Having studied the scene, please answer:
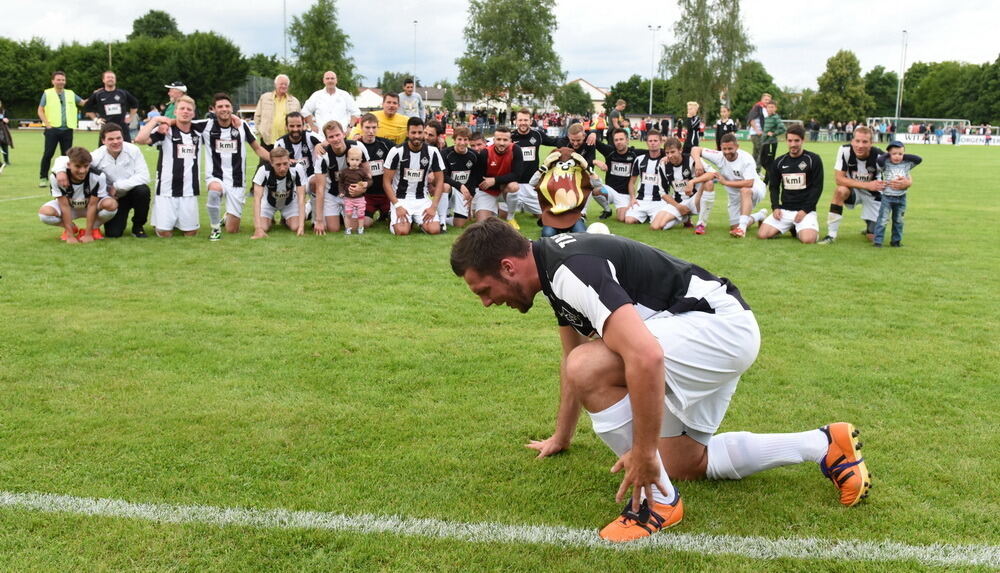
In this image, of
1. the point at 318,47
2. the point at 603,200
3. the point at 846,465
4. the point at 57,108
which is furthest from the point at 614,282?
the point at 318,47

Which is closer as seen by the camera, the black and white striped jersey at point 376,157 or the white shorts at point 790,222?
the white shorts at point 790,222

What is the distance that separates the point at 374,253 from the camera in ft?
30.0

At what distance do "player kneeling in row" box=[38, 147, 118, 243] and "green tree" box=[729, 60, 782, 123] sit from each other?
56.5 meters

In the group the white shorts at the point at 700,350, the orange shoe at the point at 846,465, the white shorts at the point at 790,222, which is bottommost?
the orange shoe at the point at 846,465

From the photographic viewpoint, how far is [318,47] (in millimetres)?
57312

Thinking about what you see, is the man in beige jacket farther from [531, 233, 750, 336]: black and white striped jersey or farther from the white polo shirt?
[531, 233, 750, 336]: black and white striped jersey

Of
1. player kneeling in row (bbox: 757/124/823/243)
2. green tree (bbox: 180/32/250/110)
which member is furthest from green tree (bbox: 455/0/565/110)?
player kneeling in row (bbox: 757/124/823/243)

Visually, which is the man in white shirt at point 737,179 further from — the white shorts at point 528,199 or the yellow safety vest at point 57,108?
the yellow safety vest at point 57,108

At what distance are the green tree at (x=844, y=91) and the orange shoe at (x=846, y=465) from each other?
88.9 meters

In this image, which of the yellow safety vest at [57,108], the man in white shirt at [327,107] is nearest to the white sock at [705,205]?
the man in white shirt at [327,107]

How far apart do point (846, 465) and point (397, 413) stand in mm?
2244

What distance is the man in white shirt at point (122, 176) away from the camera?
9.41 metres

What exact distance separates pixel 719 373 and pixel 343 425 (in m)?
1.97

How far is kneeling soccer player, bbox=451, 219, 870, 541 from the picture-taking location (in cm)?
264
